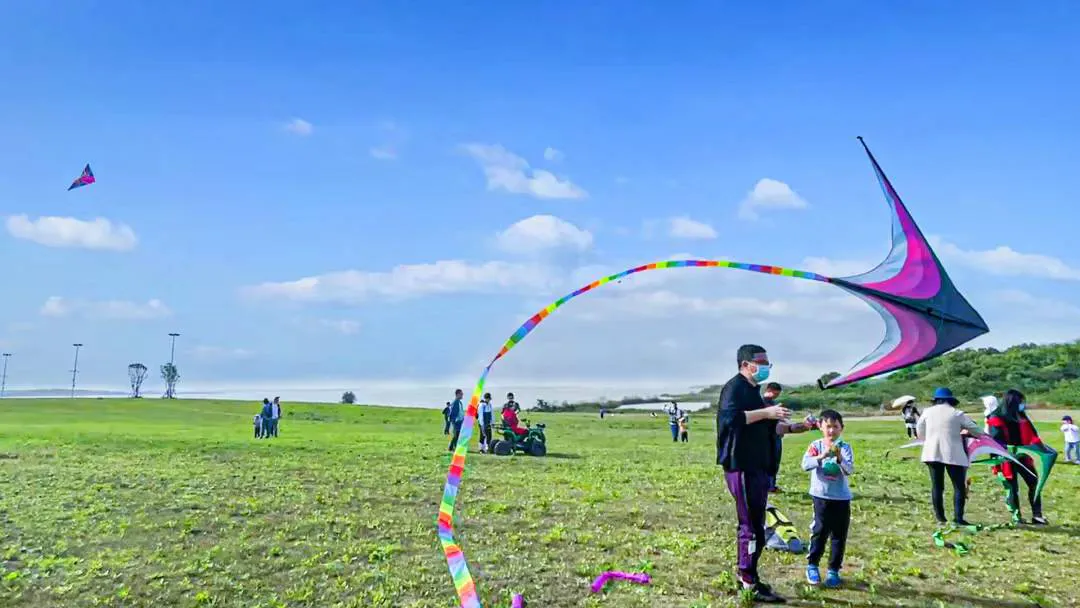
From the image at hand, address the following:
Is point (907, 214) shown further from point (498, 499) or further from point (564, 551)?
point (498, 499)

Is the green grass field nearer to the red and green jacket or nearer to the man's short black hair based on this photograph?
the red and green jacket

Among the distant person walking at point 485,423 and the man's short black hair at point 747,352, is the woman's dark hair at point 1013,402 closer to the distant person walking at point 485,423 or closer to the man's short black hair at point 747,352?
the man's short black hair at point 747,352

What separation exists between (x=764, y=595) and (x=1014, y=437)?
23.7ft

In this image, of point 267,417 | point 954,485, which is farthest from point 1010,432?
point 267,417

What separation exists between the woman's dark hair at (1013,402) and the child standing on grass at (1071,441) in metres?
13.5

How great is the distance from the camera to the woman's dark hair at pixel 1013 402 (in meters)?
13.1

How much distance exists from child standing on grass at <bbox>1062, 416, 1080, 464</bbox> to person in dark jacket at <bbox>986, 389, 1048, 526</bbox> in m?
12.9

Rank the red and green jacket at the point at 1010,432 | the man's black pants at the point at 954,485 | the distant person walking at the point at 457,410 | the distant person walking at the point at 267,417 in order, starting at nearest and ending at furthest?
the man's black pants at the point at 954,485
the red and green jacket at the point at 1010,432
the distant person walking at the point at 457,410
the distant person walking at the point at 267,417

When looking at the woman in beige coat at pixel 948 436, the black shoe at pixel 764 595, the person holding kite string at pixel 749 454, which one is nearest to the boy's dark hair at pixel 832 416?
the person holding kite string at pixel 749 454

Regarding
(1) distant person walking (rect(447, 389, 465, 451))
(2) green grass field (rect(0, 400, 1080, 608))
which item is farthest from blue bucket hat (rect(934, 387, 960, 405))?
(1) distant person walking (rect(447, 389, 465, 451))

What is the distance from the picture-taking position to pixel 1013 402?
13.2 metres

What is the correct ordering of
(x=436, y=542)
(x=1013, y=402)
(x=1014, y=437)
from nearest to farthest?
(x=436, y=542)
(x=1013, y=402)
(x=1014, y=437)

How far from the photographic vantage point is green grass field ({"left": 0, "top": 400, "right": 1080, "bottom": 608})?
9195 mm

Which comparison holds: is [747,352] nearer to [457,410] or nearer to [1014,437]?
[1014,437]
